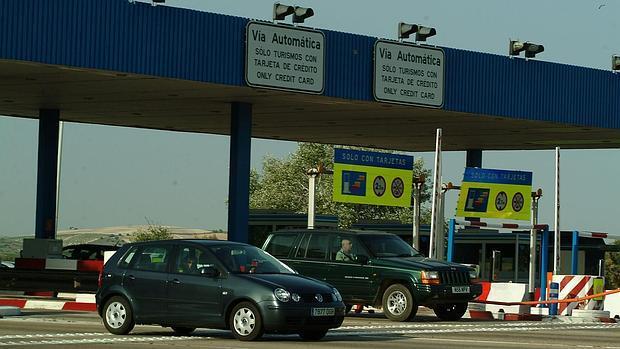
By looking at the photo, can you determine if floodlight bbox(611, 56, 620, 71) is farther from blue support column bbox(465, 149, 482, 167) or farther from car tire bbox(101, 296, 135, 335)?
car tire bbox(101, 296, 135, 335)

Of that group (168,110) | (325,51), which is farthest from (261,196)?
(325,51)

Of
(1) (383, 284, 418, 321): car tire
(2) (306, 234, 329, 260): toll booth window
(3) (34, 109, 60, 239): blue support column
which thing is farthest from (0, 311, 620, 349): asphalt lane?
(3) (34, 109, 60, 239): blue support column

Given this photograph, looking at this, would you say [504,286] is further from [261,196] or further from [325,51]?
[261,196]

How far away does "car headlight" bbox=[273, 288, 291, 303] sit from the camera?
19.1 meters

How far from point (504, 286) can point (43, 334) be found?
545 inches

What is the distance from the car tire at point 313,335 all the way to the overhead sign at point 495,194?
1807 centimetres

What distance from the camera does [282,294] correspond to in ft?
62.8

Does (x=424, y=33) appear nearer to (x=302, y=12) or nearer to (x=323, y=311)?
(x=302, y=12)

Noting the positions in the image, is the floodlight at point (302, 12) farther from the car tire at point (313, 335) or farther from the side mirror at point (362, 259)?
the car tire at point (313, 335)

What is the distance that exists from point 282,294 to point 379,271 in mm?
7523

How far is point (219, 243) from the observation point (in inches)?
806

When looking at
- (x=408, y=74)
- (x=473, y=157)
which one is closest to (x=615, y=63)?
(x=408, y=74)

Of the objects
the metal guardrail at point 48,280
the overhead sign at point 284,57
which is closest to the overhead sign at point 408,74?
the overhead sign at point 284,57

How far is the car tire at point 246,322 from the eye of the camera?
19.1m
